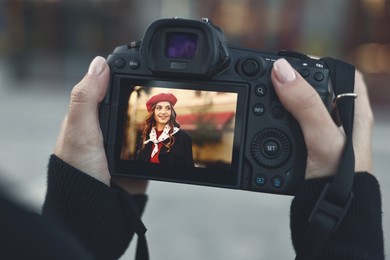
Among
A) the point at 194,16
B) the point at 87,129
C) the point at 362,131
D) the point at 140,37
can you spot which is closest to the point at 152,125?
the point at 87,129

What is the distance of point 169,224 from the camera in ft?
14.8

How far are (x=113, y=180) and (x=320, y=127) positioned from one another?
0.57 metres

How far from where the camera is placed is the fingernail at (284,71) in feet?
4.74

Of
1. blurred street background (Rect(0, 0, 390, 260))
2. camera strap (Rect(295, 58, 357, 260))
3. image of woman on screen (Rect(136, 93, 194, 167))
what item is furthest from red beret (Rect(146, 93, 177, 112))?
blurred street background (Rect(0, 0, 390, 260))

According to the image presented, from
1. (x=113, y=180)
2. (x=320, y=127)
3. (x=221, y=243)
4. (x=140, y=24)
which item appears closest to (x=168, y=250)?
(x=221, y=243)

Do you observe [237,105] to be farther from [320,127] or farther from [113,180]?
[113,180]

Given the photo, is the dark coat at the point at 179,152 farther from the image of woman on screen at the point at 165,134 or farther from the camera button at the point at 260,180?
the camera button at the point at 260,180

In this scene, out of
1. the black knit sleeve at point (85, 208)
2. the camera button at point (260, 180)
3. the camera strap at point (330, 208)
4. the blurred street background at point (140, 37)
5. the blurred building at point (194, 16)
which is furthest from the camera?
the blurred building at point (194, 16)

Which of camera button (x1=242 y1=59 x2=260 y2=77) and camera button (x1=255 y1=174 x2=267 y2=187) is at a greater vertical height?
camera button (x1=242 y1=59 x2=260 y2=77)

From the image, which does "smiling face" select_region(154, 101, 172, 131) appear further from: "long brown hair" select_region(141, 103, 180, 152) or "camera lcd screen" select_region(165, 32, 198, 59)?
"camera lcd screen" select_region(165, 32, 198, 59)

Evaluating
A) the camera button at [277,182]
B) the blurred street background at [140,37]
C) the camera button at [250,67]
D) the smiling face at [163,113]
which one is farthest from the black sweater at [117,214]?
the blurred street background at [140,37]

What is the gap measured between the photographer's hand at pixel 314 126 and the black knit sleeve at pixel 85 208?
1.59ft

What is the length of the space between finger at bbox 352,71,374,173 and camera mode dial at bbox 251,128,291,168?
0.56 ft

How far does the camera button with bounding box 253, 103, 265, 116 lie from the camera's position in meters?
1.53
